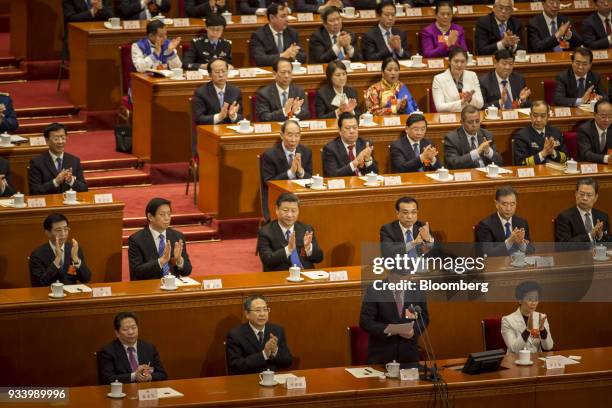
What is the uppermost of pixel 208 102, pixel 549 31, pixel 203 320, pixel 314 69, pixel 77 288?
pixel 549 31

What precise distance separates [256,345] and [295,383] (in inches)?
24.0

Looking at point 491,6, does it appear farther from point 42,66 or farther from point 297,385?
point 297,385

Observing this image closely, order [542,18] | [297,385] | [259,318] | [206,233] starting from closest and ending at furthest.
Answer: [297,385], [259,318], [206,233], [542,18]

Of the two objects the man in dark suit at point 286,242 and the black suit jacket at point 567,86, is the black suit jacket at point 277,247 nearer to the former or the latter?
the man in dark suit at point 286,242

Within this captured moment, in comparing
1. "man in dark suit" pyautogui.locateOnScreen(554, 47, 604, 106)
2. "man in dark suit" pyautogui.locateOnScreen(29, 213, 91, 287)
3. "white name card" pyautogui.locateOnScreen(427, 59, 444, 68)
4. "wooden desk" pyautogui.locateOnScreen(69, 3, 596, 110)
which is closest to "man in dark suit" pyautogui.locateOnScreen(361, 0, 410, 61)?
"white name card" pyautogui.locateOnScreen(427, 59, 444, 68)

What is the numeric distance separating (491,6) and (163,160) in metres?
3.78

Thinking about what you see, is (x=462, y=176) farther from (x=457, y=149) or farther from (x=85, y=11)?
(x=85, y=11)

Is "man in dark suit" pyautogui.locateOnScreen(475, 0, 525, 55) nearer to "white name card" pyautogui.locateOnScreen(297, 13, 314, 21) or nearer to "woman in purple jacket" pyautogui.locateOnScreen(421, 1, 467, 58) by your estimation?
"woman in purple jacket" pyautogui.locateOnScreen(421, 1, 467, 58)

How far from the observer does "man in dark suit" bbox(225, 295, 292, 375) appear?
266 inches

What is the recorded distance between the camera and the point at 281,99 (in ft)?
31.1

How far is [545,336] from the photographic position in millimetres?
7258

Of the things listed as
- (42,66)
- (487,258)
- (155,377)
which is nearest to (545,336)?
(487,258)

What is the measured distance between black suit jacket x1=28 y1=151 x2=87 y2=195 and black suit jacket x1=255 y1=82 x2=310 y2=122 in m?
1.66

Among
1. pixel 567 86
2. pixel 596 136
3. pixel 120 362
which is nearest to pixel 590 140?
pixel 596 136
